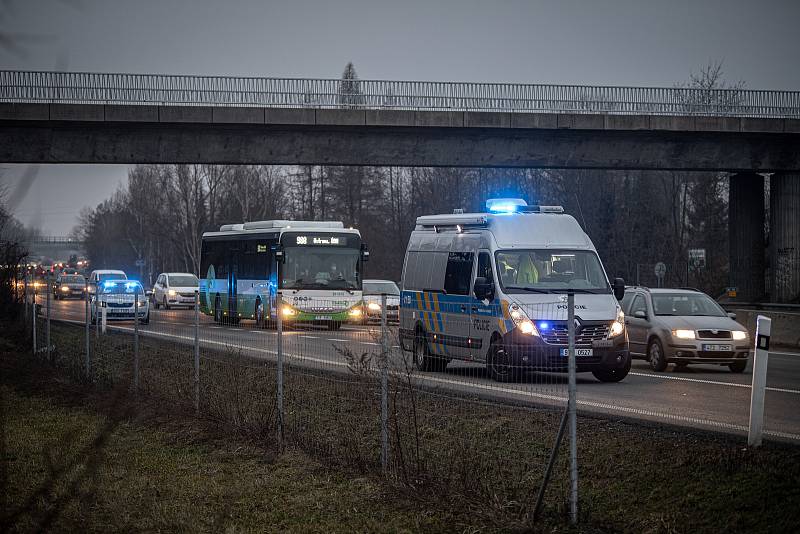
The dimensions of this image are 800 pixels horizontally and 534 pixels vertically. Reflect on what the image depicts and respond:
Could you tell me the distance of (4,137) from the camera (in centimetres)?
3534

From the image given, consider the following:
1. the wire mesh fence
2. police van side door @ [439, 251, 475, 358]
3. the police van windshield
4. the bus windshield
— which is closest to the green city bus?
the bus windshield

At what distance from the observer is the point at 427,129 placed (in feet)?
120

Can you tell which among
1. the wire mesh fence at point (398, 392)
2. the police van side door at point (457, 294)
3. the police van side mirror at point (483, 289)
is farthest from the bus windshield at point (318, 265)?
the wire mesh fence at point (398, 392)

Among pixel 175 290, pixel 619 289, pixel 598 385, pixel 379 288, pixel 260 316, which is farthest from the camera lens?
pixel 175 290

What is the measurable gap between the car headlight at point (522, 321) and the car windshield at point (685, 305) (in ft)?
17.1

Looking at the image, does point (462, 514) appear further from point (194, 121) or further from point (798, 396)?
point (194, 121)

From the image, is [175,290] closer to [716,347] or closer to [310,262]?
[310,262]

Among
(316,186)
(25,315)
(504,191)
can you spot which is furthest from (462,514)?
(316,186)

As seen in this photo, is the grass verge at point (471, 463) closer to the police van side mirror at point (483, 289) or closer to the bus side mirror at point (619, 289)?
the police van side mirror at point (483, 289)

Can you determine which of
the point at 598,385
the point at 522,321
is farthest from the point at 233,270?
the point at 598,385

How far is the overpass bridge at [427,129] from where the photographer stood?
116ft

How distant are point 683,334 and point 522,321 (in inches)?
184

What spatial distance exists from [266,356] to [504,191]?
47.0 metres

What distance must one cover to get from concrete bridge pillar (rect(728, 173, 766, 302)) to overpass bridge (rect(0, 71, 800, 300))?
2.15 ft
